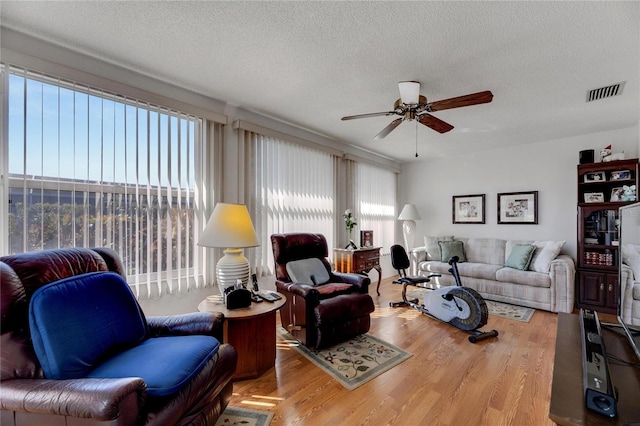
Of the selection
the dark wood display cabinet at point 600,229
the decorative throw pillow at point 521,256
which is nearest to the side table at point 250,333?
the decorative throw pillow at point 521,256

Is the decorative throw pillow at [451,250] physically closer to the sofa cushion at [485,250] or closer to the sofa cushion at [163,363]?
the sofa cushion at [485,250]

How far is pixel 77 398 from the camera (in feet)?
3.39

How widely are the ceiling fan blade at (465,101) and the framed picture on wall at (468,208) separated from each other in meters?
3.32

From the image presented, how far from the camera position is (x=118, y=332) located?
1528 mm

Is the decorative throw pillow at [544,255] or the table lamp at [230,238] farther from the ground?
the table lamp at [230,238]

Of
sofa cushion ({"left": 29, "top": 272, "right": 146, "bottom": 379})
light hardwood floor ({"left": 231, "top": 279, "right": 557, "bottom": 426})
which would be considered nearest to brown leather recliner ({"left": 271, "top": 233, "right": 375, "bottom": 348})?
light hardwood floor ({"left": 231, "top": 279, "right": 557, "bottom": 426})

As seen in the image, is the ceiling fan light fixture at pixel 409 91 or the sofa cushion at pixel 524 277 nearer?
the ceiling fan light fixture at pixel 409 91

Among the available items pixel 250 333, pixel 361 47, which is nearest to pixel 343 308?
pixel 250 333

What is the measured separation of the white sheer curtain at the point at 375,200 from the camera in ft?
16.3

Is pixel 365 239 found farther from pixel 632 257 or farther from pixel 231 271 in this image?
pixel 632 257

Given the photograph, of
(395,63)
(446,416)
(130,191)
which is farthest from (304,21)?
(446,416)

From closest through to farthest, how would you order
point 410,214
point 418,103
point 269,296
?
point 269,296, point 418,103, point 410,214

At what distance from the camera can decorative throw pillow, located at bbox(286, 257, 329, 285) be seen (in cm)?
293

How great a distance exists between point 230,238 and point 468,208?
4629 mm
